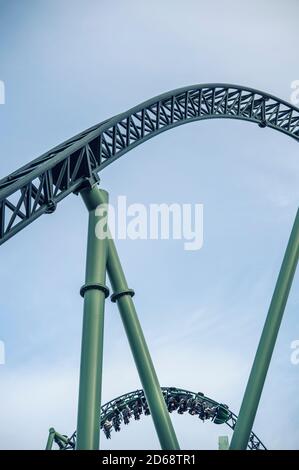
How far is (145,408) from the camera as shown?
19.9m

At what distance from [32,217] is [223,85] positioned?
23.2 ft

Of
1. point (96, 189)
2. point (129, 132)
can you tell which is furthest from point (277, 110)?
point (96, 189)

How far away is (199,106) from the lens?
13703 mm

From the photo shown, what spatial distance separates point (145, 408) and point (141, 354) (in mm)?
10960

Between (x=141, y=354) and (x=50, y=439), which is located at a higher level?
(x=50, y=439)

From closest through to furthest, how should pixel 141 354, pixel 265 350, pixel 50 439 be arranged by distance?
pixel 141 354, pixel 265 350, pixel 50 439

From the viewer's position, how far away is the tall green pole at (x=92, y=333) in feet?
25.6

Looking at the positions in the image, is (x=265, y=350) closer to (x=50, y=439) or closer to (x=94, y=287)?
(x=94, y=287)

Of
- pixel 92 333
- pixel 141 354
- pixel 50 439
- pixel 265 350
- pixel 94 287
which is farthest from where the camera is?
pixel 50 439

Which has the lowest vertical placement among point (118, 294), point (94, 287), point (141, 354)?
point (141, 354)

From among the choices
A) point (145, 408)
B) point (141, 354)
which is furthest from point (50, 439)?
point (141, 354)

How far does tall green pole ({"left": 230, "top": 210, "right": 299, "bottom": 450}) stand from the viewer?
9.66 metres

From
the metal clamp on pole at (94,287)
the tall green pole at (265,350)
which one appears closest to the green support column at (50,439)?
the tall green pole at (265,350)
